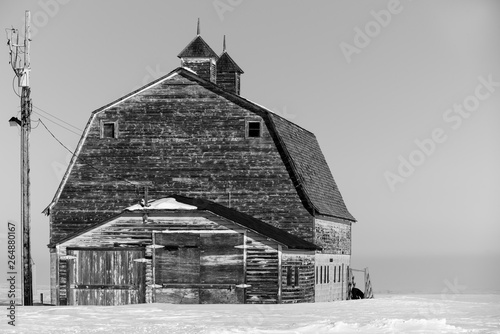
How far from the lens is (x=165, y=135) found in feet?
130

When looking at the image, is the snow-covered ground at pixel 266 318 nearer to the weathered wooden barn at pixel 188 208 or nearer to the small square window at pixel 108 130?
the weathered wooden barn at pixel 188 208

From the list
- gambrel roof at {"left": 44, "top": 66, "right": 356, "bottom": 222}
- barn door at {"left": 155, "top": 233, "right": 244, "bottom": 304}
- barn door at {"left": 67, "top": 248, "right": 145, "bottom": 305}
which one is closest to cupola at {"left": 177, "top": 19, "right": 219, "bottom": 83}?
gambrel roof at {"left": 44, "top": 66, "right": 356, "bottom": 222}

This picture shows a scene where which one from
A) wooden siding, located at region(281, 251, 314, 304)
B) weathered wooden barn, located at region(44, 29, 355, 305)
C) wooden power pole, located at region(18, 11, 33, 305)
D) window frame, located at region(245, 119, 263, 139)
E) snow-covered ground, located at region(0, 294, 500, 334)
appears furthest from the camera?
window frame, located at region(245, 119, 263, 139)

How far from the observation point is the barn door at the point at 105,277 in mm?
35156

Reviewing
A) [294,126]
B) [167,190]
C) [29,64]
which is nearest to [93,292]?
[167,190]

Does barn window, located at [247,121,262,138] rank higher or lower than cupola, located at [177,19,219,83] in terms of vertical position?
lower

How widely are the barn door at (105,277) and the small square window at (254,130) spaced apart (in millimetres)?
7153

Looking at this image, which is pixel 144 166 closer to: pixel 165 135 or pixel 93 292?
pixel 165 135

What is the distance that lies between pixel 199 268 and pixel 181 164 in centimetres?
578

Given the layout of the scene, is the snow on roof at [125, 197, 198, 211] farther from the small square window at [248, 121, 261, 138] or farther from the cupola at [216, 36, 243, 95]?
the cupola at [216, 36, 243, 95]

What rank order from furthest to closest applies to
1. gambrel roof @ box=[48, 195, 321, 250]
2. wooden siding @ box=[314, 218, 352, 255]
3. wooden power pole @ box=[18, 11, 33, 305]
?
wooden siding @ box=[314, 218, 352, 255] < gambrel roof @ box=[48, 195, 321, 250] < wooden power pole @ box=[18, 11, 33, 305]

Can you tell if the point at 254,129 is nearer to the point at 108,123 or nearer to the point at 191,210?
the point at 108,123

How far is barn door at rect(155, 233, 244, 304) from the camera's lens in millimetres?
34969

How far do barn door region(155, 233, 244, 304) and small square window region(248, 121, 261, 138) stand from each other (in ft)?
19.5
